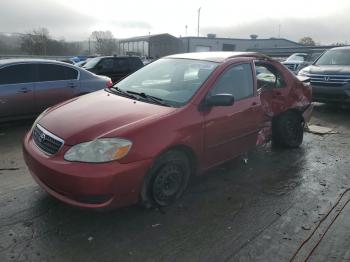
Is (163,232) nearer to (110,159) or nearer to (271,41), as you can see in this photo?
(110,159)

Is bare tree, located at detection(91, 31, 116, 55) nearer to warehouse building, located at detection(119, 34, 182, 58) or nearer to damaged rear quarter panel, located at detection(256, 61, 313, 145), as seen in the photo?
warehouse building, located at detection(119, 34, 182, 58)

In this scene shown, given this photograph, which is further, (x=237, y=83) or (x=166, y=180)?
(x=237, y=83)

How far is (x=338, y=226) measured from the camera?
151 inches

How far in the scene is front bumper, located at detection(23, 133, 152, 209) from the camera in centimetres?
336

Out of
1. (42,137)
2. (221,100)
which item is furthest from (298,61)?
(42,137)

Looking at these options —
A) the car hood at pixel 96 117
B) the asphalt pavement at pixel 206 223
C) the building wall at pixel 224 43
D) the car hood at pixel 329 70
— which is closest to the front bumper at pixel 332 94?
the car hood at pixel 329 70

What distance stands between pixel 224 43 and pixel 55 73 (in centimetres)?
4671

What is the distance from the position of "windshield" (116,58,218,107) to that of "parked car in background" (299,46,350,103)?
19.3 feet

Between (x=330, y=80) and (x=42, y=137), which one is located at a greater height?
(x=330, y=80)

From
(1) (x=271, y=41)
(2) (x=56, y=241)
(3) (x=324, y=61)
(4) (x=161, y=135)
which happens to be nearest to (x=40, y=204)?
(2) (x=56, y=241)

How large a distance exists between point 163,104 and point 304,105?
3.26 m

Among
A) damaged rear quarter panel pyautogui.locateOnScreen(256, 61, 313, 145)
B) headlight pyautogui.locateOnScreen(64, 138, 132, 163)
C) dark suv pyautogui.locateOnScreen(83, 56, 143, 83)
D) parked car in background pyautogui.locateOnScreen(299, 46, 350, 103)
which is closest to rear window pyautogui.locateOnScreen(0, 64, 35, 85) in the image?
headlight pyautogui.locateOnScreen(64, 138, 132, 163)

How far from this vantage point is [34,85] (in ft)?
24.5

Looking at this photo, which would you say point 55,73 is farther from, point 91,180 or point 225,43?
point 225,43
